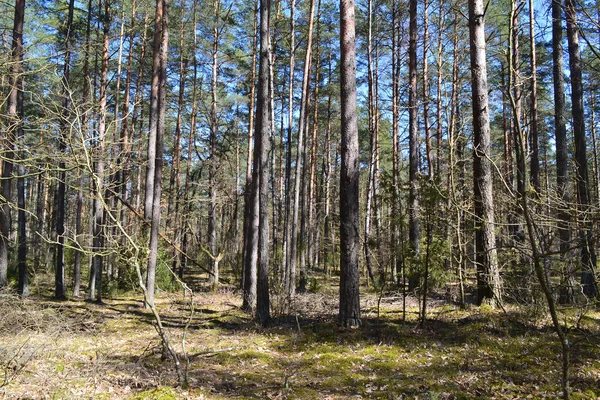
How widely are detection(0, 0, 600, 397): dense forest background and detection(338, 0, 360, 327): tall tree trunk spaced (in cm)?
4

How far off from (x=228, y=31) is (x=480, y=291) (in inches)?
629

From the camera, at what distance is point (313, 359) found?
615 cm

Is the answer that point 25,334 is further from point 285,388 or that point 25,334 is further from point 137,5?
point 137,5

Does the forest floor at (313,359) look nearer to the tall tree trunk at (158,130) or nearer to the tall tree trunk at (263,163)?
the tall tree trunk at (263,163)

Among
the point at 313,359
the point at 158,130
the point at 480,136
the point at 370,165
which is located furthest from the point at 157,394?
the point at 370,165

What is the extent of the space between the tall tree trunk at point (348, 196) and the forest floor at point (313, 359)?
556 mm

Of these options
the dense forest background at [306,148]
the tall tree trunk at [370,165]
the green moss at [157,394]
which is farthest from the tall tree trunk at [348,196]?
the tall tree trunk at [370,165]

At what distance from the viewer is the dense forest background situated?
5.44m

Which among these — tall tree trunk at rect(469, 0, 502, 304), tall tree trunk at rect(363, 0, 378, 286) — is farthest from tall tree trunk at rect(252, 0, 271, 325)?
tall tree trunk at rect(363, 0, 378, 286)

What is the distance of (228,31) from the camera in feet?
61.1

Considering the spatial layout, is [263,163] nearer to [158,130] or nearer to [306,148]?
[158,130]

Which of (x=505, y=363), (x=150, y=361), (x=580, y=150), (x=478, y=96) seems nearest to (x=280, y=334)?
(x=150, y=361)

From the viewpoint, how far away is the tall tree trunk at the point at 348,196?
23.2 ft

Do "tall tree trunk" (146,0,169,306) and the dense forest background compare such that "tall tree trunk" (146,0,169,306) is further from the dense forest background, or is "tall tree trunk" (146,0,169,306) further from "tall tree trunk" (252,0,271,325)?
"tall tree trunk" (252,0,271,325)
